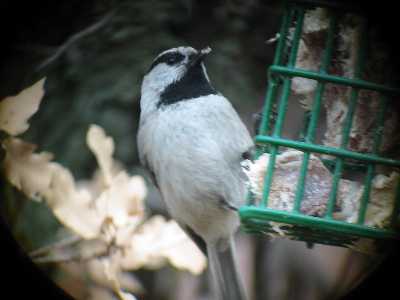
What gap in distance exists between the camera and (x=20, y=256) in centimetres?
146

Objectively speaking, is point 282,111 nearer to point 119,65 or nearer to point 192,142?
point 192,142

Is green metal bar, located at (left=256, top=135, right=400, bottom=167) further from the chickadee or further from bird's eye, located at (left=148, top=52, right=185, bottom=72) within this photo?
bird's eye, located at (left=148, top=52, right=185, bottom=72)

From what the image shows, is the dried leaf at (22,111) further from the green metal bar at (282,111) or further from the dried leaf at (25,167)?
the green metal bar at (282,111)

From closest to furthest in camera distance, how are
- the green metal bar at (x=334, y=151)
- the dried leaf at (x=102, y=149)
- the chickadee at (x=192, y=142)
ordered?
the green metal bar at (x=334, y=151)
the dried leaf at (x=102, y=149)
the chickadee at (x=192, y=142)

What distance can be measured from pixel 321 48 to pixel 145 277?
1332 millimetres

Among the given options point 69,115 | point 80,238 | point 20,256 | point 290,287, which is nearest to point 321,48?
point 80,238

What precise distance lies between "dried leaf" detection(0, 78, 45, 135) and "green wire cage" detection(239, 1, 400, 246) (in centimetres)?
43

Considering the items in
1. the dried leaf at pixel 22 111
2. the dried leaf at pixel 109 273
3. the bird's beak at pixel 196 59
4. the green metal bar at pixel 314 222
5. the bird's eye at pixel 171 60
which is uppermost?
the bird's beak at pixel 196 59

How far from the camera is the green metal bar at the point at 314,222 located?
1188mm

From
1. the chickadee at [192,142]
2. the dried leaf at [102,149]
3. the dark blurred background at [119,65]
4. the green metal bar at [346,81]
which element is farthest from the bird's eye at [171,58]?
the green metal bar at [346,81]

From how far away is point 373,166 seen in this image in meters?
1.28

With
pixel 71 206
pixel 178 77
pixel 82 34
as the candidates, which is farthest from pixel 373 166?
pixel 82 34

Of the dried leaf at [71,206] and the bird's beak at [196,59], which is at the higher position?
the bird's beak at [196,59]

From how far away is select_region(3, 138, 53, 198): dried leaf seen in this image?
117 centimetres
